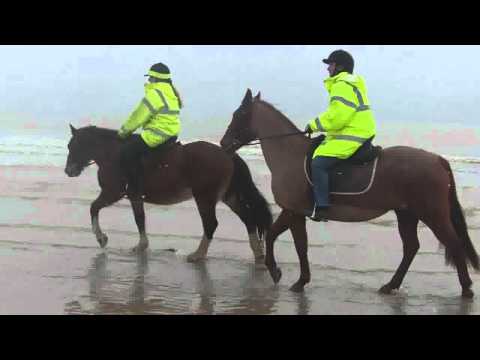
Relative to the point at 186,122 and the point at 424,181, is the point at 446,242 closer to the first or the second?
the point at 424,181

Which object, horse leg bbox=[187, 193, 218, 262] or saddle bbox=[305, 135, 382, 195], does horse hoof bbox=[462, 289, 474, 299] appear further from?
horse leg bbox=[187, 193, 218, 262]

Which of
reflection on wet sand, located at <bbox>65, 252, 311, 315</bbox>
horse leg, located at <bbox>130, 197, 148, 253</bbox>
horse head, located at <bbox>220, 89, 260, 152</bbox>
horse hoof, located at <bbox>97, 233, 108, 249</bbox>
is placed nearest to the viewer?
reflection on wet sand, located at <bbox>65, 252, 311, 315</bbox>

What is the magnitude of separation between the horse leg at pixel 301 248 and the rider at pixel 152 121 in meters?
2.60

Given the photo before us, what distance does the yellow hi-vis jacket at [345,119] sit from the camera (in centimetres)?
759

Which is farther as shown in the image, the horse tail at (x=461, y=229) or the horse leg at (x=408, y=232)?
the horse leg at (x=408, y=232)

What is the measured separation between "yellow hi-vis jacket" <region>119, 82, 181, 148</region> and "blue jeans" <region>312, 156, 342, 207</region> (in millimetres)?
2764

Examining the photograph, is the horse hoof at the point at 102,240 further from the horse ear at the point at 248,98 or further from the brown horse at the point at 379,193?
the horse ear at the point at 248,98

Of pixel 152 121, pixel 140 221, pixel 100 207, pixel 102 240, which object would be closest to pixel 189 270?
pixel 140 221

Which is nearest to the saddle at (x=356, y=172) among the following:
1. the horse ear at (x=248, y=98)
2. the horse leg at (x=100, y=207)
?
the horse ear at (x=248, y=98)

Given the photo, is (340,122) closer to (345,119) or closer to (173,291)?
(345,119)

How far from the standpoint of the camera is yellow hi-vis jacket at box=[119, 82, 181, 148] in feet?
32.1

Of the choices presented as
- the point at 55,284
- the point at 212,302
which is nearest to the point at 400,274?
the point at 212,302

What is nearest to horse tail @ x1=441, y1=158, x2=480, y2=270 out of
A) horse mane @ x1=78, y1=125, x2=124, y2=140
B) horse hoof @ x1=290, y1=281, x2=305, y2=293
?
horse hoof @ x1=290, y1=281, x2=305, y2=293

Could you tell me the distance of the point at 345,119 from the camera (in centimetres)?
760
